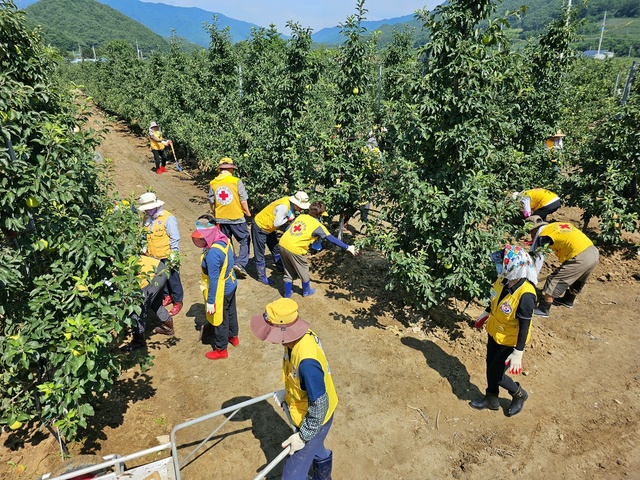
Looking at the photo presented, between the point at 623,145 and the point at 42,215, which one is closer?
the point at 42,215

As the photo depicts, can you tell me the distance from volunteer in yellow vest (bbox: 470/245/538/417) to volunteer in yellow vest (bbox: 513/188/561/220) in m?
3.46

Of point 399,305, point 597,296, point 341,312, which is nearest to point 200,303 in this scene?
point 341,312

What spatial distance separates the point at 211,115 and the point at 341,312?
899 cm

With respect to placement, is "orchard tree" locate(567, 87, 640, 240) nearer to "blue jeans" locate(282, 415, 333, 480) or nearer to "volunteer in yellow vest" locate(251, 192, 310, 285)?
"volunteer in yellow vest" locate(251, 192, 310, 285)

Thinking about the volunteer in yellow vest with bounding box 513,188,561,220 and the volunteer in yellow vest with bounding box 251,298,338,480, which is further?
the volunteer in yellow vest with bounding box 513,188,561,220

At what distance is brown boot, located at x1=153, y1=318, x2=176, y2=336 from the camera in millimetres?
6055

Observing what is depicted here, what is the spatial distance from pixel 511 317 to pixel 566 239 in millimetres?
3146

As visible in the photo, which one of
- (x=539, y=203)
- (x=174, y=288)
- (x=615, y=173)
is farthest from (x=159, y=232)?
(x=615, y=173)

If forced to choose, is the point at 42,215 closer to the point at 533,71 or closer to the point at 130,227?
the point at 130,227

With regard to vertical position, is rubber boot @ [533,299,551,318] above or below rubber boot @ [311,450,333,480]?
below

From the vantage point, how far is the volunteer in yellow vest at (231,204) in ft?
24.5

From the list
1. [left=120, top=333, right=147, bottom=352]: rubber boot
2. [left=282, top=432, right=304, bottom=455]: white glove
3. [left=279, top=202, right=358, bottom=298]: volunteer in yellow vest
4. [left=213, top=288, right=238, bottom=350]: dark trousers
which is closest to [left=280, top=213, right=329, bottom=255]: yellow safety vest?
[left=279, top=202, right=358, bottom=298]: volunteer in yellow vest

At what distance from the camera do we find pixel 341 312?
268 inches

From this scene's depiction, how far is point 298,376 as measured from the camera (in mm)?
3100
